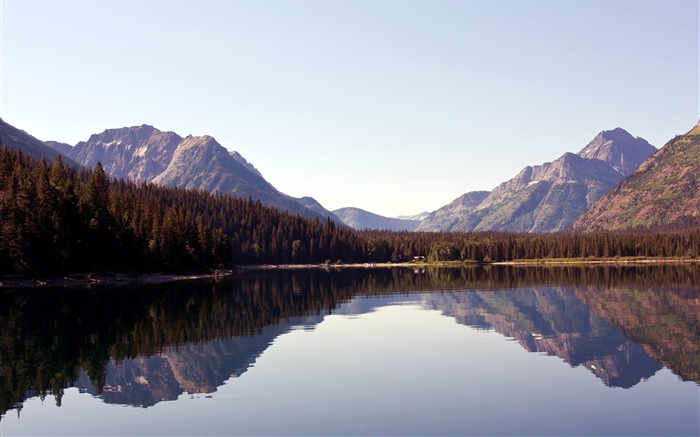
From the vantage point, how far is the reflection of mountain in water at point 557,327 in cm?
4971

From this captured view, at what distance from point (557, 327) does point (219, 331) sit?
3838 cm

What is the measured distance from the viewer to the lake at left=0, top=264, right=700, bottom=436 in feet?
113

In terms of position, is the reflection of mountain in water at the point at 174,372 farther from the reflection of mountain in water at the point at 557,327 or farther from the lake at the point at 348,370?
the reflection of mountain in water at the point at 557,327

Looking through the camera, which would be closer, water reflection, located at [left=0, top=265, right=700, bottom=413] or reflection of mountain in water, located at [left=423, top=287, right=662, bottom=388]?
water reflection, located at [left=0, top=265, right=700, bottom=413]

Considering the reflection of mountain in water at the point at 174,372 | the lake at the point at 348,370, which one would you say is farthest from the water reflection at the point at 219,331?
the lake at the point at 348,370

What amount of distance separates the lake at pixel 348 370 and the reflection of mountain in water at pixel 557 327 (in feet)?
0.93

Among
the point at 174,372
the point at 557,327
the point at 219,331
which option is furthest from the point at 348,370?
the point at 557,327

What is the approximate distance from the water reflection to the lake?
278 millimetres

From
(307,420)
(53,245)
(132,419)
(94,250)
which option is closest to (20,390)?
(132,419)

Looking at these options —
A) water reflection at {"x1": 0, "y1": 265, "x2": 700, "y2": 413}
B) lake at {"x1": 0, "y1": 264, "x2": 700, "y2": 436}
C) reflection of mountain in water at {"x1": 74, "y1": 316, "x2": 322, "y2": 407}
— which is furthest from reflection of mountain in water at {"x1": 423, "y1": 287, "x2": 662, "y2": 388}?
reflection of mountain in water at {"x1": 74, "y1": 316, "x2": 322, "y2": 407}

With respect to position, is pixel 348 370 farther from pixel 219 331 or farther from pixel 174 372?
pixel 219 331

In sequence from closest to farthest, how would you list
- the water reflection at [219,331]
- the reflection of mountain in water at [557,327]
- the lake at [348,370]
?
the lake at [348,370], the water reflection at [219,331], the reflection of mountain in water at [557,327]

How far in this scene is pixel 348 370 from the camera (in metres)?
48.8

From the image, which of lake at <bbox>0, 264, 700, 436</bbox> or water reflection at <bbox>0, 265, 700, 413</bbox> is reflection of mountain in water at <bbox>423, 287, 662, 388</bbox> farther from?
lake at <bbox>0, 264, 700, 436</bbox>
